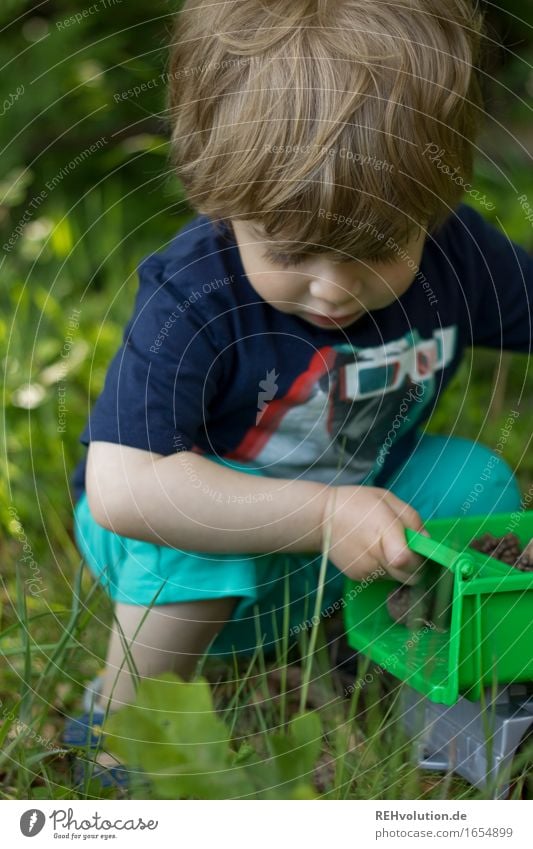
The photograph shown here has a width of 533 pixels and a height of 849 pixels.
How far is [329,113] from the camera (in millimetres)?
711

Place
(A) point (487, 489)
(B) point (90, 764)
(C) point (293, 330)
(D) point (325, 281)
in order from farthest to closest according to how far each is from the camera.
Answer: (A) point (487, 489) < (C) point (293, 330) < (D) point (325, 281) < (B) point (90, 764)

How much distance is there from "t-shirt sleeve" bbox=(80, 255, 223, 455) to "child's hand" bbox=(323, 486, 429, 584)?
5.4 inches

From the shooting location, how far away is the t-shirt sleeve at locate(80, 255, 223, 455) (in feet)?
2.69

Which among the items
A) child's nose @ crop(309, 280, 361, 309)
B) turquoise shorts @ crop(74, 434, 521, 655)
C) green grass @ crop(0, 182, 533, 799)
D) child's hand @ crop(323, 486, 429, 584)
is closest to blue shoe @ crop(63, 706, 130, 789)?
green grass @ crop(0, 182, 533, 799)

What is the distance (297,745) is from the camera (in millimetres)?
640

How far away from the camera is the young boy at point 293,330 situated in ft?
2.39

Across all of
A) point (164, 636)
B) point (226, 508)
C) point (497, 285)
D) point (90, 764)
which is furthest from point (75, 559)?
point (497, 285)

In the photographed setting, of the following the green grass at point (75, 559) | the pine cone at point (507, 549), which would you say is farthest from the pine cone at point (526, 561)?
the green grass at point (75, 559)

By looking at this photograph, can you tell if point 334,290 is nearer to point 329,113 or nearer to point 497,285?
point 329,113

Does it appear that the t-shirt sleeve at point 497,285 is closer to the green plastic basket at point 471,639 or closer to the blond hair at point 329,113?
the blond hair at point 329,113

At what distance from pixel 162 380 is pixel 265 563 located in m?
0.20

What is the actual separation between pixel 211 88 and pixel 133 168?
0.77 meters

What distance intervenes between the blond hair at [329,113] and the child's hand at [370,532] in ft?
0.62

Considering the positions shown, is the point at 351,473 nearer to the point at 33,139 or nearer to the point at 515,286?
the point at 515,286
